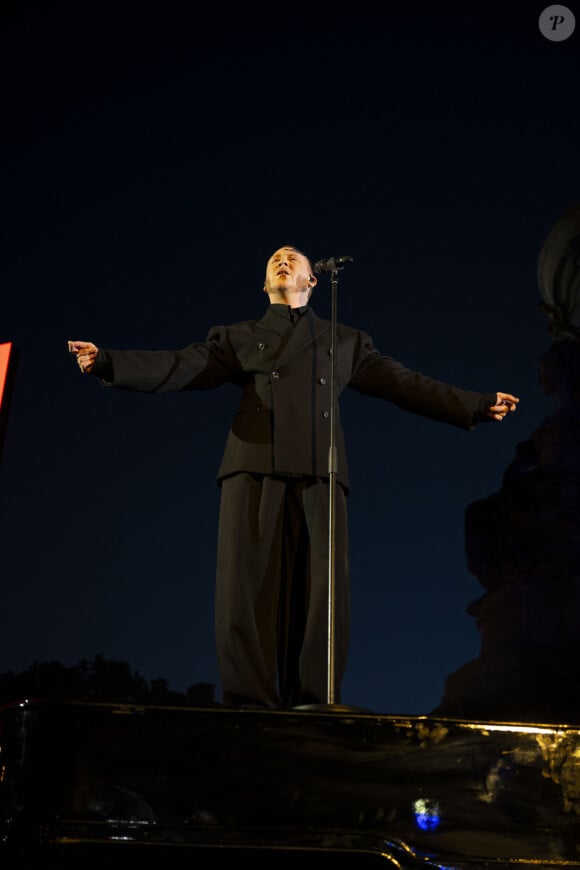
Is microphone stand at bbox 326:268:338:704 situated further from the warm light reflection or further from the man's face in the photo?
the warm light reflection

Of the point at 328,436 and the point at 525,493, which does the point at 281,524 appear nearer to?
the point at 328,436

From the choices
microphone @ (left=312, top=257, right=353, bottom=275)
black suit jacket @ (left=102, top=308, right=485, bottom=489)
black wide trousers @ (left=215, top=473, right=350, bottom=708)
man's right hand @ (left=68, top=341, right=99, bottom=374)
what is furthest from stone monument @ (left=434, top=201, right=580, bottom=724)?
man's right hand @ (left=68, top=341, right=99, bottom=374)

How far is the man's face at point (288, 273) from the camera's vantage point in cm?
589

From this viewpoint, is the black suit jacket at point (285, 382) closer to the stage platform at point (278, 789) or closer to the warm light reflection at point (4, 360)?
the warm light reflection at point (4, 360)

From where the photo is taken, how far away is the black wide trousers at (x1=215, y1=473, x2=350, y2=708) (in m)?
4.93

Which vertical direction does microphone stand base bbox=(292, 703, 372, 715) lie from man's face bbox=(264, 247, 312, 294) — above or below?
below

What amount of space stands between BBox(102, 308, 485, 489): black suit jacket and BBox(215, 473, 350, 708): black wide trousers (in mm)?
153

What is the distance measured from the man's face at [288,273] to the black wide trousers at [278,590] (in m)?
1.21

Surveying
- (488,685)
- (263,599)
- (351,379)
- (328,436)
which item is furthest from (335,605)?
(488,685)

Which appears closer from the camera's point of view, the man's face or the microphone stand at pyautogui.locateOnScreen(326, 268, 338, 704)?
the microphone stand at pyautogui.locateOnScreen(326, 268, 338, 704)

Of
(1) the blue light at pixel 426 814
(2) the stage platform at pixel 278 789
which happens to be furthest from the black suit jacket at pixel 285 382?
(1) the blue light at pixel 426 814

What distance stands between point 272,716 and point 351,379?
264 centimetres

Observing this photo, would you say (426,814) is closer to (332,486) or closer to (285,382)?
(332,486)

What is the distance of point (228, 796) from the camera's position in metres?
3.49
